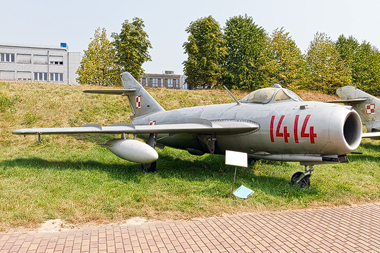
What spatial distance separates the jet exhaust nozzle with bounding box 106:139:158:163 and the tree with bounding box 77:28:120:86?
2736cm

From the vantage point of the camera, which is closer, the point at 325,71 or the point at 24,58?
the point at 325,71

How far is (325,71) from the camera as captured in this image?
36.9 meters

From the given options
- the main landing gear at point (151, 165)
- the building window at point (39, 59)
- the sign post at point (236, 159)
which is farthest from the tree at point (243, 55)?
the building window at point (39, 59)

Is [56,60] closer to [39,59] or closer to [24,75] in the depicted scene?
[39,59]

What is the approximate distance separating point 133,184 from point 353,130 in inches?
251

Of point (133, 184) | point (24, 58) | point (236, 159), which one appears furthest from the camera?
point (24, 58)

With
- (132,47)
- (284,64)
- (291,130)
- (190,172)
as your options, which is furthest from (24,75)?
(291,130)

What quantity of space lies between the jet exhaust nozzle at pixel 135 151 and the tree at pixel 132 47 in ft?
78.9

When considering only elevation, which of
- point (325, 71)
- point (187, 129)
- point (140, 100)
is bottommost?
point (187, 129)

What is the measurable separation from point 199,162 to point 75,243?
313 inches

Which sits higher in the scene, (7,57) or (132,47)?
(7,57)

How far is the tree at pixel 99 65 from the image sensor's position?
118 feet

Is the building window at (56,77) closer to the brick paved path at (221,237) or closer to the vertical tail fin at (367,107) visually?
the vertical tail fin at (367,107)

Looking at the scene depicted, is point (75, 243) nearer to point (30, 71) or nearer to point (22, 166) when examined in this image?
point (22, 166)
